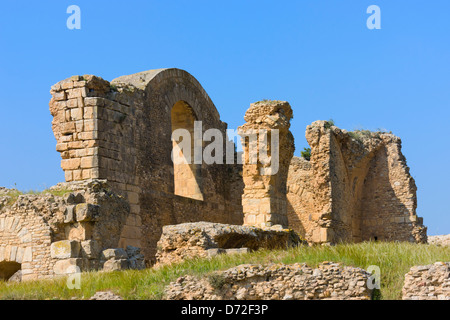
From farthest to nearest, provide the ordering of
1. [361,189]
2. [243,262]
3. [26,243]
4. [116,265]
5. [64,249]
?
1. [361,189]
2. [26,243]
3. [64,249]
4. [116,265]
5. [243,262]

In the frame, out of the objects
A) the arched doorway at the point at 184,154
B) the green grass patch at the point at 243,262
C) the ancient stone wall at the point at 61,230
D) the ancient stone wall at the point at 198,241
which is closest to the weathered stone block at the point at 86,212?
the ancient stone wall at the point at 61,230

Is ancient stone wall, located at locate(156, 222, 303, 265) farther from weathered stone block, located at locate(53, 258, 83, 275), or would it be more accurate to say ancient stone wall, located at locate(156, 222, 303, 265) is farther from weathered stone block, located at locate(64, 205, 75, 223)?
weathered stone block, located at locate(64, 205, 75, 223)

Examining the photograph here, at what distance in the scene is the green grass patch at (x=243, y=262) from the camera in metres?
10.6

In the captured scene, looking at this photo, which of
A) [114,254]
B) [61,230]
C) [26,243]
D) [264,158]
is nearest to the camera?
[114,254]

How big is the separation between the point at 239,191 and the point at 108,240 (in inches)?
312

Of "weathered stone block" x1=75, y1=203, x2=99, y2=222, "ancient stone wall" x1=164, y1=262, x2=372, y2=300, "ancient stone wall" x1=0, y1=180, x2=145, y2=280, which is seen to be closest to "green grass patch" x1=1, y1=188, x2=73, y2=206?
"ancient stone wall" x1=0, y1=180, x2=145, y2=280

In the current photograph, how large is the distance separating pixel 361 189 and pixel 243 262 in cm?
1178

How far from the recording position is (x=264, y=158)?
17.3 metres

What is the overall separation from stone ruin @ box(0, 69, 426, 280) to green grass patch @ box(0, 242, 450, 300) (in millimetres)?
1325

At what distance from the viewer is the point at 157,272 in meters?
11.4

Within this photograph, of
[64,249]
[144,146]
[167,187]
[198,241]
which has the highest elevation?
[144,146]

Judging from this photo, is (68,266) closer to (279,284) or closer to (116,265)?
(116,265)

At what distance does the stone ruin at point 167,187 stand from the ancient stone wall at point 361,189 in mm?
30

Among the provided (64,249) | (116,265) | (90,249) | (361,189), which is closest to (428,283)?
(116,265)
